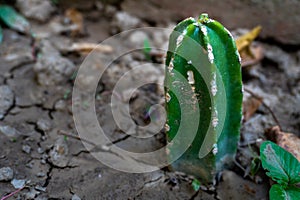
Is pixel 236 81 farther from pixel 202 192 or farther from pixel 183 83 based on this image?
pixel 202 192

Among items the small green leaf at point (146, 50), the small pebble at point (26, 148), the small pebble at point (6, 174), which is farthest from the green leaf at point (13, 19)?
the small pebble at point (6, 174)

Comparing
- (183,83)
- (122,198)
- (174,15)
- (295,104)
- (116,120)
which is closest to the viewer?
(183,83)

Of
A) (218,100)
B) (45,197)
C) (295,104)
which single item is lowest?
(45,197)

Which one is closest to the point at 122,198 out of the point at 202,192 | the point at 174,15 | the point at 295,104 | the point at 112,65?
the point at 202,192

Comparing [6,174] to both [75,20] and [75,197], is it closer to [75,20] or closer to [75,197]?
[75,197]

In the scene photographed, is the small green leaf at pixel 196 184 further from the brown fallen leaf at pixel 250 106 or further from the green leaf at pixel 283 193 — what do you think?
the brown fallen leaf at pixel 250 106

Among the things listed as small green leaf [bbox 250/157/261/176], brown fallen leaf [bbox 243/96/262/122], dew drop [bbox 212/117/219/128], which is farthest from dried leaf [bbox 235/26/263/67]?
dew drop [bbox 212/117/219/128]

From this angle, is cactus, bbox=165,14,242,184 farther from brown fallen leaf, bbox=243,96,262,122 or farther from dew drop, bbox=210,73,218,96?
brown fallen leaf, bbox=243,96,262,122
